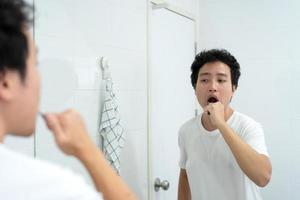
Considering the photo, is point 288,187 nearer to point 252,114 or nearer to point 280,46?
point 252,114

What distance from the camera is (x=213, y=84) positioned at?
150 centimetres

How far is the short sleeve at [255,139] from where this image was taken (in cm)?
131

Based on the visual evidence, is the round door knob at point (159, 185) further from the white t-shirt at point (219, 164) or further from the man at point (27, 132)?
the man at point (27, 132)

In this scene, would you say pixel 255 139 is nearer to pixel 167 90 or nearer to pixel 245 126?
pixel 245 126

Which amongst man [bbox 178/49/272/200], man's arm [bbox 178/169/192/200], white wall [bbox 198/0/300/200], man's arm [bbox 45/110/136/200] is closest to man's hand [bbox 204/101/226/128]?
man [bbox 178/49/272/200]

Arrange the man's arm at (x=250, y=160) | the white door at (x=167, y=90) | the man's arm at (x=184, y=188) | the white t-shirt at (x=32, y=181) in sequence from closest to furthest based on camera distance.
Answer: the white t-shirt at (x=32, y=181)
the man's arm at (x=250, y=160)
the man's arm at (x=184, y=188)
the white door at (x=167, y=90)

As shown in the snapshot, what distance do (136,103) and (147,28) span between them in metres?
0.39

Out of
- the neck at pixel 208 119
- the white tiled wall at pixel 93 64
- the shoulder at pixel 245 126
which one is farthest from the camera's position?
the neck at pixel 208 119

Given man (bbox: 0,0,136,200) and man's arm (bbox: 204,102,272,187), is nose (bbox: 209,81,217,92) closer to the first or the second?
man's arm (bbox: 204,102,272,187)

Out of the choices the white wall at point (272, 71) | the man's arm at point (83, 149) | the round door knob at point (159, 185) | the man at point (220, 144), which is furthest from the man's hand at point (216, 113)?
the white wall at point (272, 71)

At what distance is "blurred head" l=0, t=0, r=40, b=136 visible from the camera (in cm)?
46

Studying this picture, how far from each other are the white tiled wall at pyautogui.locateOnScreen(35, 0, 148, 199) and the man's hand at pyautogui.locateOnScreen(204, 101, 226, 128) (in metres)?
0.39

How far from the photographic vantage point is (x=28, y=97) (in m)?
0.51

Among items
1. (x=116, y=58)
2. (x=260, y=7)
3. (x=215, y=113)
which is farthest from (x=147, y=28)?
(x=260, y=7)
